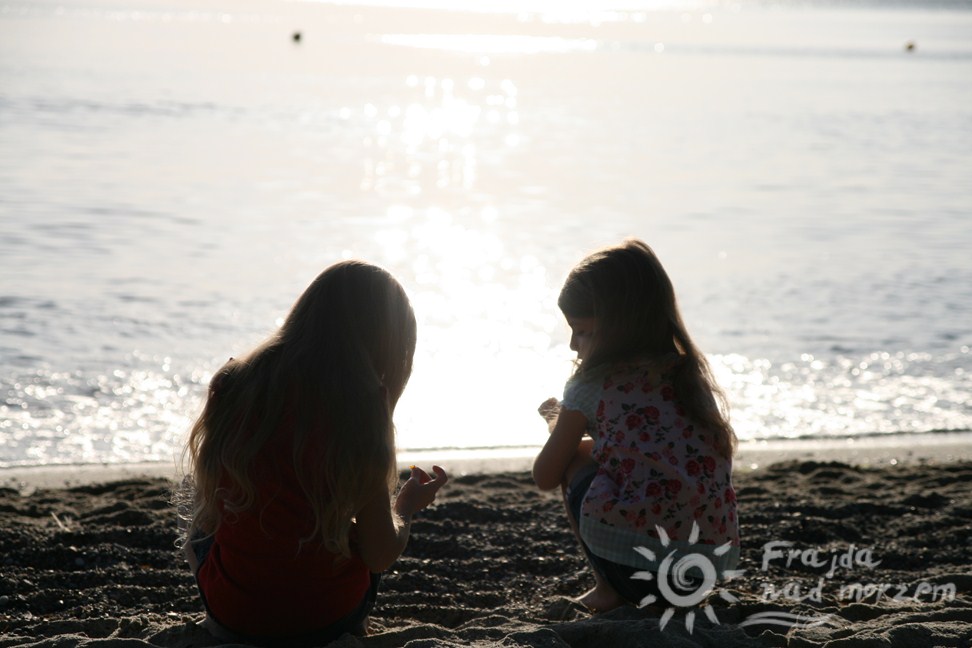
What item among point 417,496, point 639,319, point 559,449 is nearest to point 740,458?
point 559,449

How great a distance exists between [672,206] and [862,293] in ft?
13.6

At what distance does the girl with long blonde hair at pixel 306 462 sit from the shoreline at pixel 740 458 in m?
2.20

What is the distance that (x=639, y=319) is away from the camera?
330 cm

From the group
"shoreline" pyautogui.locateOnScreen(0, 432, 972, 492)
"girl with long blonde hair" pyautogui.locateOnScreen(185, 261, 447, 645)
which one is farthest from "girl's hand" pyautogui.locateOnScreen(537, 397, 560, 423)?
"shoreline" pyautogui.locateOnScreen(0, 432, 972, 492)

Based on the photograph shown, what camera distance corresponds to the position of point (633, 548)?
325cm

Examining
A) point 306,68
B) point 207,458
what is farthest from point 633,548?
point 306,68

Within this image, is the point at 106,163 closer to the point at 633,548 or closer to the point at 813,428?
the point at 813,428

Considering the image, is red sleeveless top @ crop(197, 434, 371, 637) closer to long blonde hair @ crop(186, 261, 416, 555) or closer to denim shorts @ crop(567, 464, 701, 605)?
long blonde hair @ crop(186, 261, 416, 555)

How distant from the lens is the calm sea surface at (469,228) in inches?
262

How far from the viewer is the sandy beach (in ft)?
10.5

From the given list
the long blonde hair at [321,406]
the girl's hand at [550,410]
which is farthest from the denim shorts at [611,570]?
the long blonde hair at [321,406]

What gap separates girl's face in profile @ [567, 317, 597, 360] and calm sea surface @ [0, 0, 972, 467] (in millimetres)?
1116

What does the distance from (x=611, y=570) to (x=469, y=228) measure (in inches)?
342

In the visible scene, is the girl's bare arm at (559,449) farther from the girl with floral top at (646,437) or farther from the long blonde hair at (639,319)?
the long blonde hair at (639,319)
